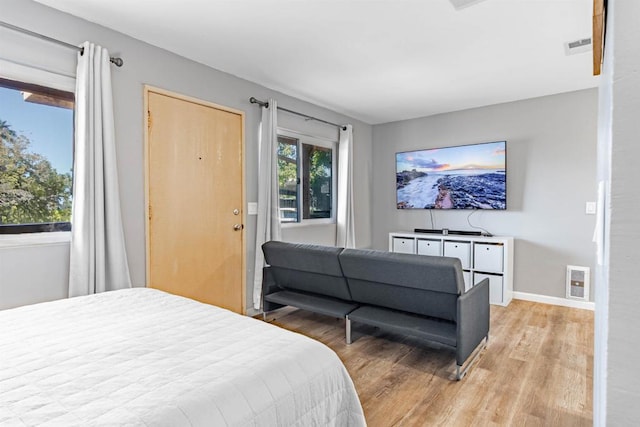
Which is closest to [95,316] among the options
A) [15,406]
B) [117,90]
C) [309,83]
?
[15,406]

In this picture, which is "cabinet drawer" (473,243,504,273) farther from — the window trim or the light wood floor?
the window trim

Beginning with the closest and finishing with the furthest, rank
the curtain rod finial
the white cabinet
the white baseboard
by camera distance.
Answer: the curtain rod finial
the white baseboard
the white cabinet

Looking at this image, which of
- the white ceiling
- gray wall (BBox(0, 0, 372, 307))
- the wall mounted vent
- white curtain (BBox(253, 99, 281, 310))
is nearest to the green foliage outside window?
gray wall (BBox(0, 0, 372, 307))

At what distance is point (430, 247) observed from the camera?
15.0 ft

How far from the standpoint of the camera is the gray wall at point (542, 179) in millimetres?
3916

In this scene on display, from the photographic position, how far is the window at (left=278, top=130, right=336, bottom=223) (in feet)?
13.7

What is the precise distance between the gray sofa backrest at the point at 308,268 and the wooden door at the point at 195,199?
495 millimetres

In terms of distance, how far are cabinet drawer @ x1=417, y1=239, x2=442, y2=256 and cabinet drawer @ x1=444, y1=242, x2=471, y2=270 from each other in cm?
9

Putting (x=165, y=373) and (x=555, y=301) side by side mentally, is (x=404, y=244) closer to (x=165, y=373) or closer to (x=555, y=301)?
(x=555, y=301)

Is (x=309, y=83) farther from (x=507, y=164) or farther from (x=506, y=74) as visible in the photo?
(x=507, y=164)

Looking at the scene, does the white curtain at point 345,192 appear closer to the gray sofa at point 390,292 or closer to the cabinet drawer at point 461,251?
the cabinet drawer at point 461,251

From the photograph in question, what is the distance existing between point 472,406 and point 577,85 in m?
3.68

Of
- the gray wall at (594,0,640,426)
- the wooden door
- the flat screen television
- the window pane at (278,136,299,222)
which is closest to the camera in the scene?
the gray wall at (594,0,640,426)

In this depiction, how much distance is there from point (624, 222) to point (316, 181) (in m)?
4.34
